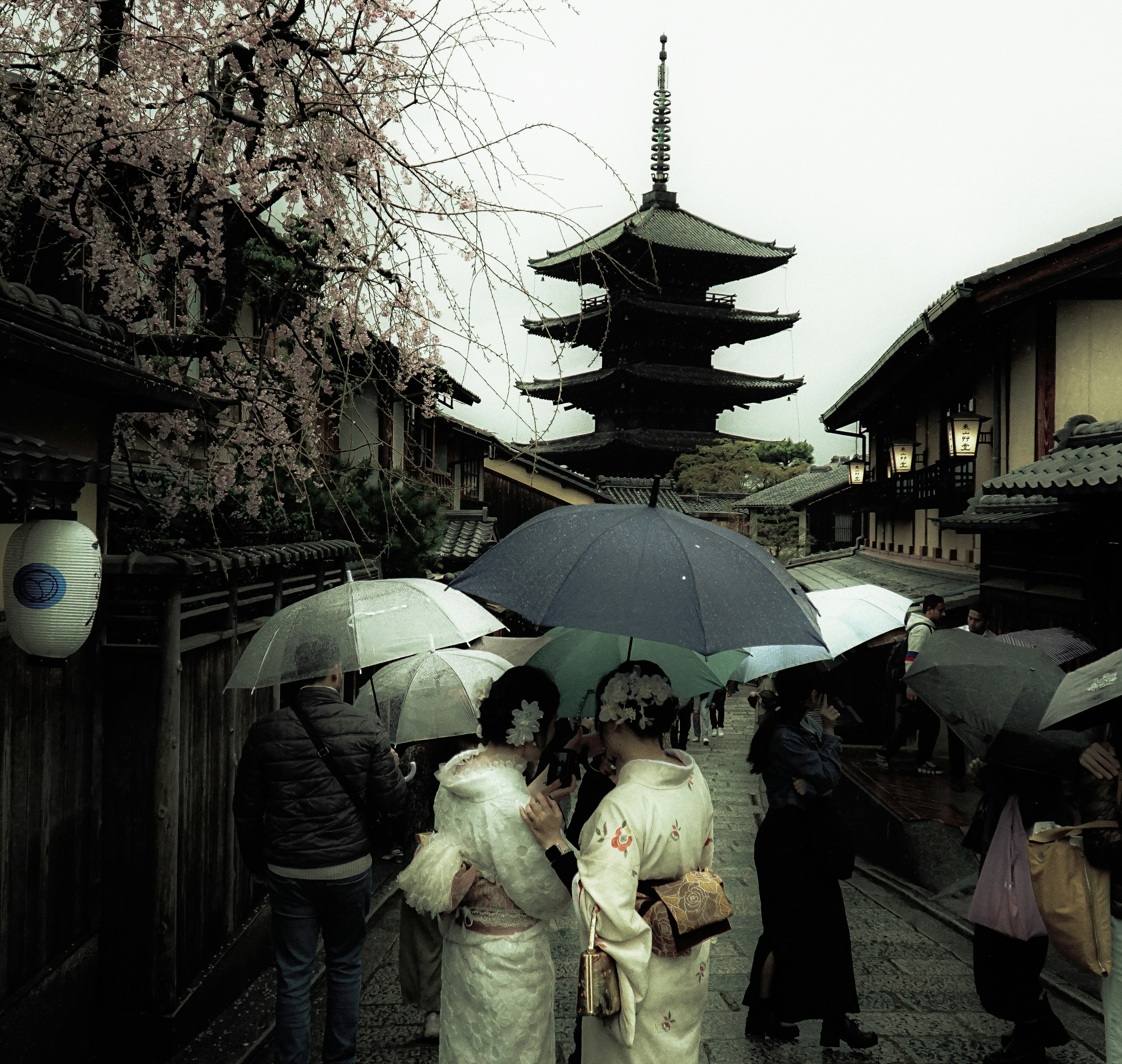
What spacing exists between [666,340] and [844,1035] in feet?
107

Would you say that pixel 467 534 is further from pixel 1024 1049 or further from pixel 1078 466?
pixel 1024 1049

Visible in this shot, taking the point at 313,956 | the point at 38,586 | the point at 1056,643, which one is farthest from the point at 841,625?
the point at 38,586

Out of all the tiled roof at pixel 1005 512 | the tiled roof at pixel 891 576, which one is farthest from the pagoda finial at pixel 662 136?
the tiled roof at pixel 1005 512

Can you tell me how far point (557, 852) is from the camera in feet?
9.47

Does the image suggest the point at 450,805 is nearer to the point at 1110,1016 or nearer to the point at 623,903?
the point at 623,903

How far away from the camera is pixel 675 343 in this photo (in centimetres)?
3509

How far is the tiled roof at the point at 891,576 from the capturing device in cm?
1257

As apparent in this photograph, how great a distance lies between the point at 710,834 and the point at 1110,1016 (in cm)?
191

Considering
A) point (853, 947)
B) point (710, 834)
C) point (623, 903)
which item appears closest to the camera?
point (623, 903)

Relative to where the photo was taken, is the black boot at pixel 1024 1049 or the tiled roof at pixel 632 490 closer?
the black boot at pixel 1024 1049

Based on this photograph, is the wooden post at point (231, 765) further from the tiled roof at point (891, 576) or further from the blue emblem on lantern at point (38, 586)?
the tiled roof at point (891, 576)

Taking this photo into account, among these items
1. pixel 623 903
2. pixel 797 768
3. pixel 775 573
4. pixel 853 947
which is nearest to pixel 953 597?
pixel 853 947

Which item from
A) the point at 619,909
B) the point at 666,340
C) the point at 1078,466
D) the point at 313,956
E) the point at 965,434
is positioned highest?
the point at 666,340

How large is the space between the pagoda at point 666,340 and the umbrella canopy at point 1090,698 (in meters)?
28.8
